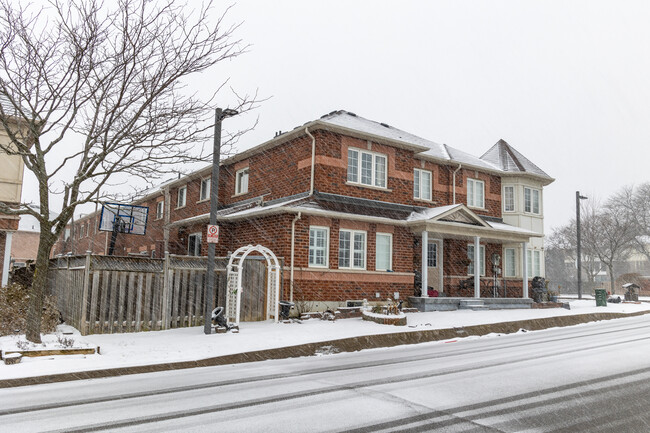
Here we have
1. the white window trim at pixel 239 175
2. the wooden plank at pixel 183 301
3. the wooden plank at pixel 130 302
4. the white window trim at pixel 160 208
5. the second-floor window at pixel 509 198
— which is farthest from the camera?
the white window trim at pixel 160 208

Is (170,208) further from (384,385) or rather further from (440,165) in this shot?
(384,385)

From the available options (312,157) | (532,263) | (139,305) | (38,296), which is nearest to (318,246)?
(312,157)

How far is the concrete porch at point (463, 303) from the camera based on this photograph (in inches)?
733

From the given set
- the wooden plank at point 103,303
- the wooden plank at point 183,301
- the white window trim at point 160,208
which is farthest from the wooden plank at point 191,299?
the white window trim at point 160,208

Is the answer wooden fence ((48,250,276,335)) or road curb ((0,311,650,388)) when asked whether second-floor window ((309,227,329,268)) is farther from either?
road curb ((0,311,650,388))

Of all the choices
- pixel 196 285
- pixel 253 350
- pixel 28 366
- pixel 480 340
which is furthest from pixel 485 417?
pixel 196 285

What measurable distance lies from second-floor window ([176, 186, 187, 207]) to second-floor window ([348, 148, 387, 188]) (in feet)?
41.4

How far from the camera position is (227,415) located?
5.41 metres

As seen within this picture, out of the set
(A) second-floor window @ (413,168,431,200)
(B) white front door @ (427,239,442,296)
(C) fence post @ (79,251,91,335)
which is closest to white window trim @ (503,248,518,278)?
(B) white front door @ (427,239,442,296)

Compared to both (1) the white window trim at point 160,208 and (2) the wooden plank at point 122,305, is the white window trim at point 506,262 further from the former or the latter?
(1) the white window trim at point 160,208

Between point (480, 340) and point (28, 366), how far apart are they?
1064 centimetres

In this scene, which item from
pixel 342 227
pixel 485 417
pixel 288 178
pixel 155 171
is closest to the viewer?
pixel 485 417

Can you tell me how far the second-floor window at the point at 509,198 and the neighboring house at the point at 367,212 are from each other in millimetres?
56

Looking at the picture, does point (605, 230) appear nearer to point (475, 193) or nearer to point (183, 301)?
point (475, 193)
